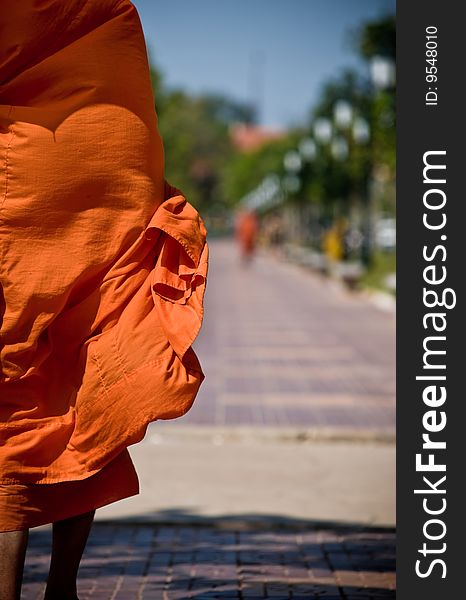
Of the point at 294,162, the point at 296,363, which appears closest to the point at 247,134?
the point at 294,162

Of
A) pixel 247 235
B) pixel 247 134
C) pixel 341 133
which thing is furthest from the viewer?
pixel 247 134

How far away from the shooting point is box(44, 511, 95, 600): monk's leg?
126 inches

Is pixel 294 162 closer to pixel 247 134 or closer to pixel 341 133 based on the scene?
pixel 341 133

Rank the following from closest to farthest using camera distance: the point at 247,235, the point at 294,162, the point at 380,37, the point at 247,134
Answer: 1. the point at 380,37
2. the point at 247,235
3. the point at 294,162
4. the point at 247,134

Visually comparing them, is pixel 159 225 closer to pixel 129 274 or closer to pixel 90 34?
pixel 129 274

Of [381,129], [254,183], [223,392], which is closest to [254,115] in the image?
[254,183]

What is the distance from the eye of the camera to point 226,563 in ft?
15.4

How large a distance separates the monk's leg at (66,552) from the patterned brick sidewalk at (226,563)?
0.93 metres

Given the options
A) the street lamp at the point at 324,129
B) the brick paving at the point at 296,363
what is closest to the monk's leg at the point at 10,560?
the brick paving at the point at 296,363

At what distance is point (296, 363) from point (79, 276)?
28.9 ft

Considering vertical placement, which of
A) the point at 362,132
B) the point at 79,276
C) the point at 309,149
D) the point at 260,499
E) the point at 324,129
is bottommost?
the point at 260,499

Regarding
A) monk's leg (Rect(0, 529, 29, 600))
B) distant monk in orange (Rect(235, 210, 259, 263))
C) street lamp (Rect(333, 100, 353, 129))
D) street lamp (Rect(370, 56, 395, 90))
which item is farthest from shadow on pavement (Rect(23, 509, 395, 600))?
distant monk in orange (Rect(235, 210, 259, 263))

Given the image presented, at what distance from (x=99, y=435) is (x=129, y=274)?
406 mm

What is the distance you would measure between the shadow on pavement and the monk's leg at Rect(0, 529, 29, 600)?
1133 mm
